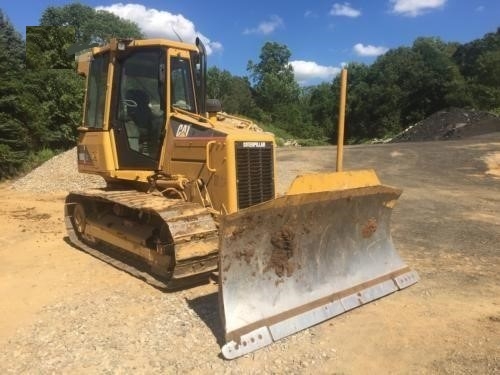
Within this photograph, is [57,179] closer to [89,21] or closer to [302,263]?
[302,263]

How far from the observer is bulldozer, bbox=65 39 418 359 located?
14.9 feet

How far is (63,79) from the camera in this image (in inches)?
720

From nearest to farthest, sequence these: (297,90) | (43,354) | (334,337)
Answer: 1. (43,354)
2. (334,337)
3. (297,90)

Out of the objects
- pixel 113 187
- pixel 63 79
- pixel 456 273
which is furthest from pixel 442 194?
pixel 63 79

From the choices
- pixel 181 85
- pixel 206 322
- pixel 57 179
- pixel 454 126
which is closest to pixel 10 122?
pixel 57 179

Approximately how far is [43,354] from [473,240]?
6.32 meters

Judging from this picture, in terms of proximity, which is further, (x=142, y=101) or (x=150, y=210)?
(x=142, y=101)

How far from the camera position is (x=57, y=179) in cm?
1448

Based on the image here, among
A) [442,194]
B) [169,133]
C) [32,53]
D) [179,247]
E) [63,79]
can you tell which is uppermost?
[32,53]

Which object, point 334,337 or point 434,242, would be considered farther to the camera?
point 434,242

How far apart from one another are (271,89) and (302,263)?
203ft

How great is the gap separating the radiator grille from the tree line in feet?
38.0

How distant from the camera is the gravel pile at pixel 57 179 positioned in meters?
13.9

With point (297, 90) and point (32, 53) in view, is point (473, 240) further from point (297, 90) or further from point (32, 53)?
point (297, 90)
